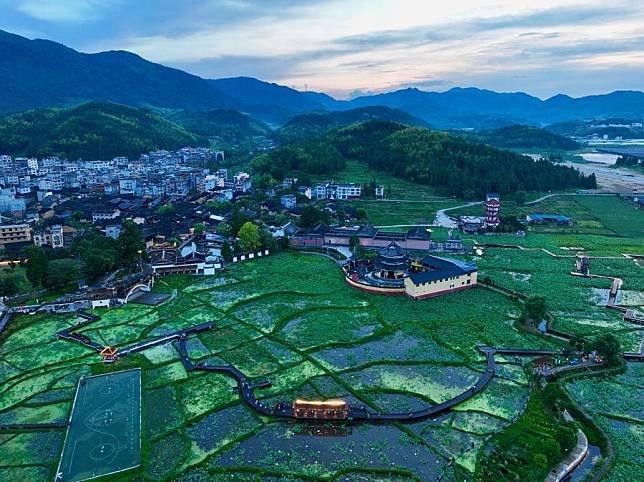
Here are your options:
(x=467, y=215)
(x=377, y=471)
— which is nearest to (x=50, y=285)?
(x=377, y=471)

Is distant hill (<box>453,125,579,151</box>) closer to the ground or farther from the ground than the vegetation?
farther from the ground

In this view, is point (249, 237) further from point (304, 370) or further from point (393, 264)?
point (304, 370)

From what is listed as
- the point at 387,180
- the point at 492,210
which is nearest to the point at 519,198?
the point at 492,210

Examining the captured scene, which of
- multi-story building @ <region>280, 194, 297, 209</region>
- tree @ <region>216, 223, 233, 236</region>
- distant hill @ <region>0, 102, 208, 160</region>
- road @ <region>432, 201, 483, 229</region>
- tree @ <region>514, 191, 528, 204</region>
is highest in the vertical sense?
distant hill @ <region>0, 102, 208, 160</region>

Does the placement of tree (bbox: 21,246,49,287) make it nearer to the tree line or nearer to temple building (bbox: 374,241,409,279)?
the tree line

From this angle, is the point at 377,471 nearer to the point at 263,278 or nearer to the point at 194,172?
the point at 263,278

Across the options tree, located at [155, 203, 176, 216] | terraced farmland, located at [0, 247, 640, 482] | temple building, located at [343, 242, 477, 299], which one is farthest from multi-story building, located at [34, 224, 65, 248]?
temple building, located at [343, 242, 477, 299]

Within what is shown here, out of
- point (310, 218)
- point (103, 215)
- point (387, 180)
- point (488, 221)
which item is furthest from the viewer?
point (387, 180)
